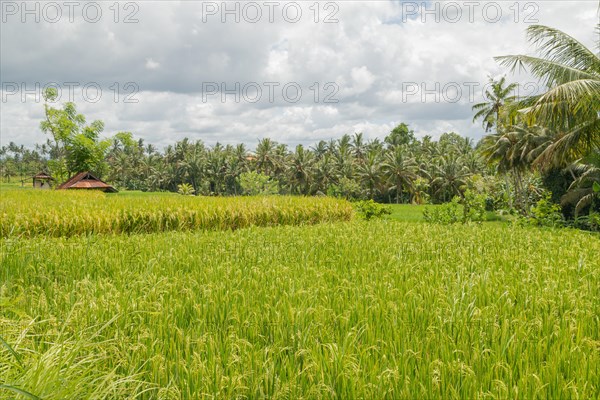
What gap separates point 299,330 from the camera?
10.8ft

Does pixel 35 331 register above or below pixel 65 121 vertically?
below

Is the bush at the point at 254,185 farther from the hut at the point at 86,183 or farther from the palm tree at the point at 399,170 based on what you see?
the palm tree at the point at 399,170

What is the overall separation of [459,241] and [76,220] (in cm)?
839

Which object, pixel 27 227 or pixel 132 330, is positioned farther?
pixel 27 227

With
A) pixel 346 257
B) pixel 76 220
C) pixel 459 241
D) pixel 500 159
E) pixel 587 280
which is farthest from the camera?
pixel 500 159

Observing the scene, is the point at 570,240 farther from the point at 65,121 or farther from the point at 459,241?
the point at 65,121

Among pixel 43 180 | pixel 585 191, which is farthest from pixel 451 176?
pixel 43 180

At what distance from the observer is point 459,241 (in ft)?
28.0

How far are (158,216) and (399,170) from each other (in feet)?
133

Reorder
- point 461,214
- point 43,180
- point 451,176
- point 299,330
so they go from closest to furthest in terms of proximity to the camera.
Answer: point 299,330 < point 461,214 < point 451,176 < point 43,180

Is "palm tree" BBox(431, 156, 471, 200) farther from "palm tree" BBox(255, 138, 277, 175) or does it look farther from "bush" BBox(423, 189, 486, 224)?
"bush" BBox(423, 189, 486, 224)

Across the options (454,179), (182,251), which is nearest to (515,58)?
(182,251)

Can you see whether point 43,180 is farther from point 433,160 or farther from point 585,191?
point 585,191

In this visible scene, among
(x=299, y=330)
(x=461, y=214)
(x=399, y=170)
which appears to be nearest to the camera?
(x=299, y=330)
